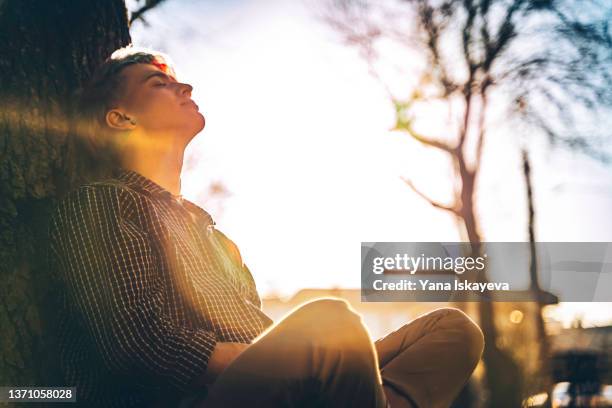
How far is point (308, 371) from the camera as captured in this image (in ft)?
4.08

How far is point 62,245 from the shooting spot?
4.92 feet

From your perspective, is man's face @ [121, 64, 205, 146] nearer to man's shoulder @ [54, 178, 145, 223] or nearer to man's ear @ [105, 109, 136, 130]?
man's ear @ [105, 109, 136, 130]

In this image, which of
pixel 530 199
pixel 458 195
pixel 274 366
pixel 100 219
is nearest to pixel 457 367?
pixel 274 366

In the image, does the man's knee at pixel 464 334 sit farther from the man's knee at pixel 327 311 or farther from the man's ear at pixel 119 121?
the man's ear at pixel 119 121

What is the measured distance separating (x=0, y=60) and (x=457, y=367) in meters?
1.94

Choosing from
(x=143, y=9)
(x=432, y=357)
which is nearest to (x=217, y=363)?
(x=432, y=357)

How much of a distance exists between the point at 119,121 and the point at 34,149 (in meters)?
0.32

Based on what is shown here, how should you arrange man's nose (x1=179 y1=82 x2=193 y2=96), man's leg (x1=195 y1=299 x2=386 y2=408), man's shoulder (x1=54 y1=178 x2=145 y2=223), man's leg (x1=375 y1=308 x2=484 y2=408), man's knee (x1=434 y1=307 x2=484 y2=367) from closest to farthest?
1. man's leg (x1=195 y1=299 x2=386 y2=408)
2. man's shoulder (x1=54 y1=178 x2=145 y2=223)
3. man's leg (x1=375 y1=308 x2=484 y2=408)
4. man's knee (x1=434 y1=307 x2=484 y2=367)
5. man's nose (x1=179 y1=82 x2=193 y2=96)

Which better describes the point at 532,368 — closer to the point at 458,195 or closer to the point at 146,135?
the point at 458,195

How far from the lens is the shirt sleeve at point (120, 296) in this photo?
136 cm

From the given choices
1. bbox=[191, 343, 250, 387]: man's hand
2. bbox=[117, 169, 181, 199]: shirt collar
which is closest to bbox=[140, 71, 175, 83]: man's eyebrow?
bbox=[117, 169, 181, 199]: shirt collar

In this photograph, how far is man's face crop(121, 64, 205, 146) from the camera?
2.03m

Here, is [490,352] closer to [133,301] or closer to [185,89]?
[185,89]

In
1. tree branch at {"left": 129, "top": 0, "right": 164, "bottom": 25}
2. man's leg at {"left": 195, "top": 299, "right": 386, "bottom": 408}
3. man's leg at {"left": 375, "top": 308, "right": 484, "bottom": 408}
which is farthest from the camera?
tree branch at {"left": 129, "top": 0, "right": 164, "bottom": 25}
